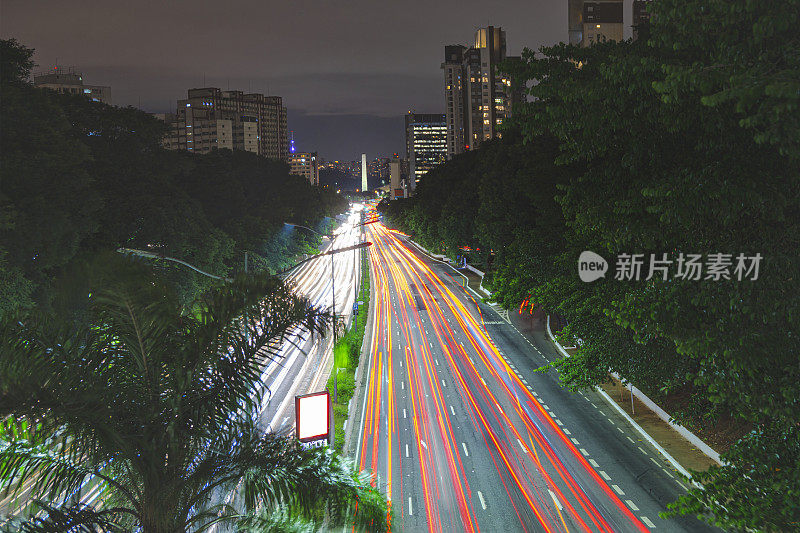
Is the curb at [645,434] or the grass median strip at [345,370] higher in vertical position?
the grass median strip at [345,370]

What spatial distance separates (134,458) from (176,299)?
Answer: 206 cm

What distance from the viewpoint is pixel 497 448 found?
19.5m

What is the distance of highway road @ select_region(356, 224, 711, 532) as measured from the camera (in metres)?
15.2

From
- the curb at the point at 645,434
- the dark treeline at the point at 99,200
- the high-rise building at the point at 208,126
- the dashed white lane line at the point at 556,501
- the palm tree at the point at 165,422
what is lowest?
the dashed white lane line at the point at 556,501

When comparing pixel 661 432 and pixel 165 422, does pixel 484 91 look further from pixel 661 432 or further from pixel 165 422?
pixel 165 422

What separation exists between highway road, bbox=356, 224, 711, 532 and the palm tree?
30.6ft

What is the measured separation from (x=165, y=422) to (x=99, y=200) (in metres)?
22.1

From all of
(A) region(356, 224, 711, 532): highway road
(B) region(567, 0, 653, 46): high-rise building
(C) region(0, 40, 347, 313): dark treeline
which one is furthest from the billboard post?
(B) region(567, 0, 653, 46): high-rise building

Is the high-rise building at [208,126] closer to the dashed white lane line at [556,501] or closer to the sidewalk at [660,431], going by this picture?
the sidewalk at [660,431]

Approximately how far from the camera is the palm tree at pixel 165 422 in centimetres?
599

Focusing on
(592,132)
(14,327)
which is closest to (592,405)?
(592,132)

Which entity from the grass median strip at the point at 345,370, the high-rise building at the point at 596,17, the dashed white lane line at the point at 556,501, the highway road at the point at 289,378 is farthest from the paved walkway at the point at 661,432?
the high-rise building at the point at 596,17

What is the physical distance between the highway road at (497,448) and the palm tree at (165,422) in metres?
9.34

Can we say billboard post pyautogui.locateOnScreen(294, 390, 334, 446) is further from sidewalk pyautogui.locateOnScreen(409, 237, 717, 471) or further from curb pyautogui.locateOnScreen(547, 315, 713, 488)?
sidewalk pyautogui.locateOnScreen(409, 237, 717, 471)
